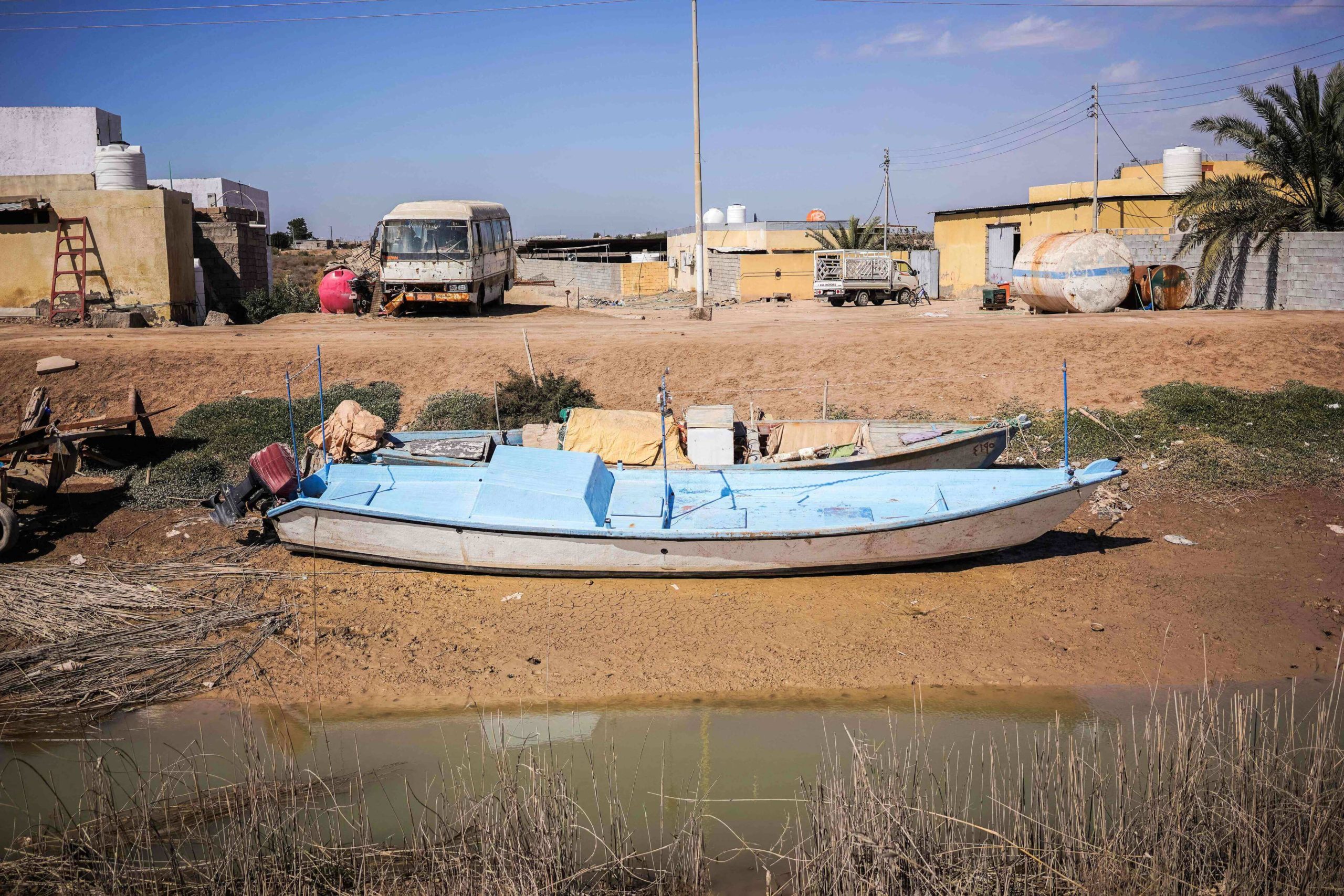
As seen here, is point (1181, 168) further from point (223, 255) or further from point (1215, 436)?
point (223, 255)

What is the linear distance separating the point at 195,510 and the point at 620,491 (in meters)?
4.93

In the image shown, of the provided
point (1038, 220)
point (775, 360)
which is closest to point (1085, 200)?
point (1038, 220)

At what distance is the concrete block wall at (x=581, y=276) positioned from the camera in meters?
34.5

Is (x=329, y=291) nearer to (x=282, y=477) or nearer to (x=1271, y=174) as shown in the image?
(x=282, y=477)

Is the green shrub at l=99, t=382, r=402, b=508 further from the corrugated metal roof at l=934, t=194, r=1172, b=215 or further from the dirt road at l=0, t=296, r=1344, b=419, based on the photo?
the corrugated metal roof at l=934, t=194, r=1172, b=215

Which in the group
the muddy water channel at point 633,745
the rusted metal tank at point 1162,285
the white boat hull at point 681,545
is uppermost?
the rusted metal tank at point 1162,285

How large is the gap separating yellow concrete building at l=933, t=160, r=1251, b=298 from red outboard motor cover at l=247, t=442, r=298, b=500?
22.0 m

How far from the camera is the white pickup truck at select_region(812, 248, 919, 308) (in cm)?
2608

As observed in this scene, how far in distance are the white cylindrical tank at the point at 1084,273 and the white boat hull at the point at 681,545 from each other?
11693 millimetres

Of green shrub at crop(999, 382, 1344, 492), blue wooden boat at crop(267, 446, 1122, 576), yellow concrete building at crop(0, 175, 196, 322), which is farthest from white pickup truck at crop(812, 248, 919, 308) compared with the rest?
blue wooden boat at crop(267, 446, 1122, 576)

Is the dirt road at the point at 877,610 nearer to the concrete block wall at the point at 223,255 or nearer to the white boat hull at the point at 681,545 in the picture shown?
the white boat hull at the point at 681,545

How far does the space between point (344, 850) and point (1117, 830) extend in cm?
370

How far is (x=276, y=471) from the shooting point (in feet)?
29.4

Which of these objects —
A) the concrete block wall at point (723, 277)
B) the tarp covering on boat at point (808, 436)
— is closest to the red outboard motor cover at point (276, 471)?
the tarp covering on boat at point (808, 436)
